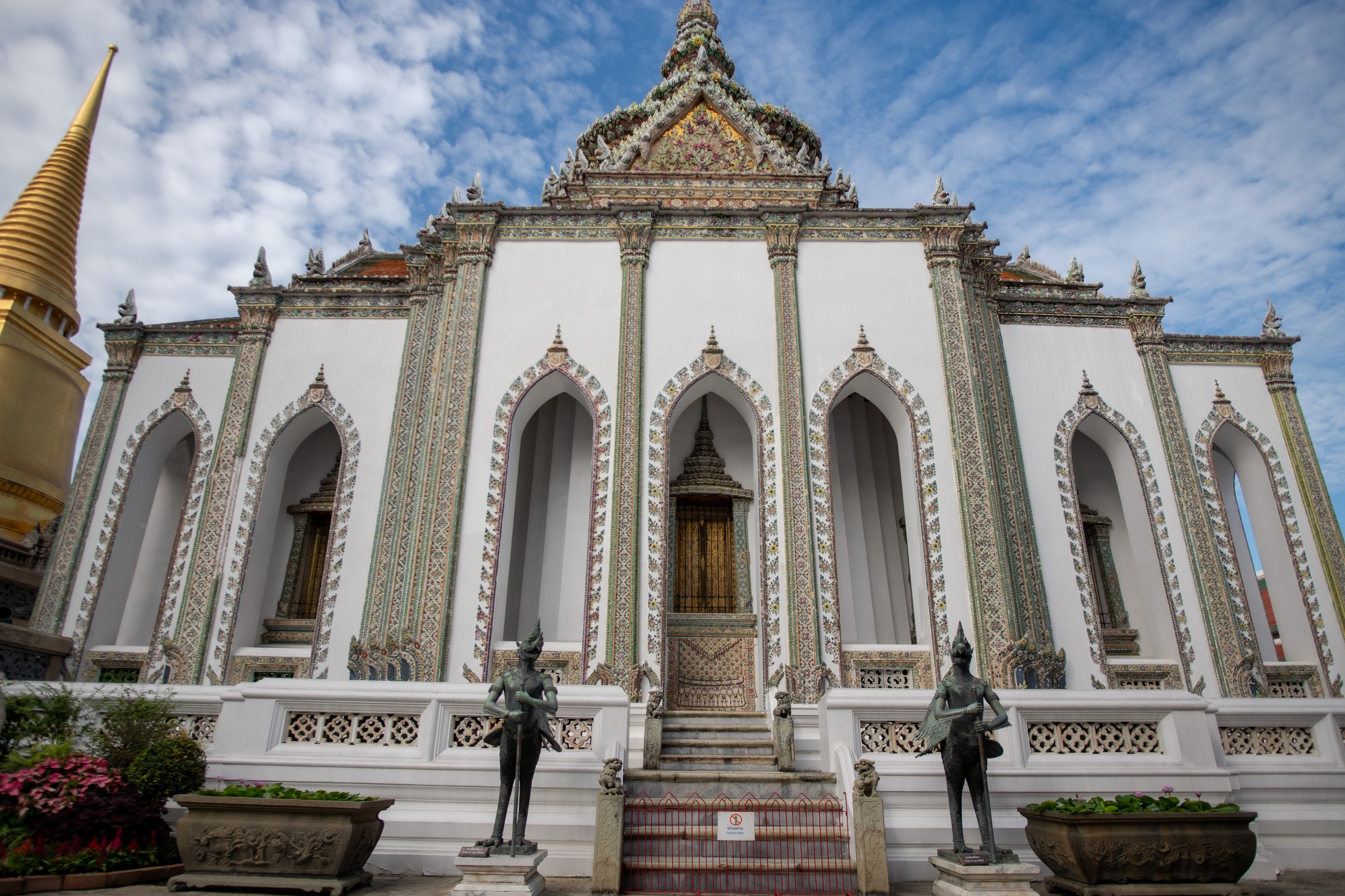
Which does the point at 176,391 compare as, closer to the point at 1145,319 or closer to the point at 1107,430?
the point at 1107,430

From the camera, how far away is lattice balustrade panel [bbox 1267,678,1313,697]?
10.7m

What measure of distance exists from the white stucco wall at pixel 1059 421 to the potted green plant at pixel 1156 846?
4.74 meters

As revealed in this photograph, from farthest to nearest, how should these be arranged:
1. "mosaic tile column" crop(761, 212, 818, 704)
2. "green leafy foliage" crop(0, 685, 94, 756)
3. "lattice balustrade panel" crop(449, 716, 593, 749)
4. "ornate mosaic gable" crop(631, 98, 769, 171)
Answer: "ornate mosaic gable" crop(631, 98, 769, 171), "mosaic tile column" crop(761, 212, 818, 704), "lattice balustrade panel" crop(449, 716, 593, 749), "green leafy foliage" crop(0, 685, 94, 756)

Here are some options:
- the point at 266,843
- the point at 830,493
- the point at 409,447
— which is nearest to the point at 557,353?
the point at 409,447

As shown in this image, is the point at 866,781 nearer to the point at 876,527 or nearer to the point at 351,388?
the point at 876,527

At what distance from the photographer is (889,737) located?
645 cm

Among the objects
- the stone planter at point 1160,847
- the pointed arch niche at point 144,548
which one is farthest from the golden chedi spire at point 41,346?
the stone planter at point 1160,847

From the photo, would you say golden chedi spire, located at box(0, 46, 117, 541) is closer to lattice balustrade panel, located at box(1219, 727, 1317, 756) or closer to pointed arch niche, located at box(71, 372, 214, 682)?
pointed arch niche, located at box(71, 372, 214, 682)

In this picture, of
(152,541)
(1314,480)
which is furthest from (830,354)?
(152,541)

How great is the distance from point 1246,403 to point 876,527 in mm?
6052

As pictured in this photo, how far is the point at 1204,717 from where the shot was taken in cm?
647

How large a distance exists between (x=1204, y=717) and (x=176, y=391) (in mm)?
13091

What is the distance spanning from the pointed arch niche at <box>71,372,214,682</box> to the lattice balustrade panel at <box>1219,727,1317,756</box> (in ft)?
38.3

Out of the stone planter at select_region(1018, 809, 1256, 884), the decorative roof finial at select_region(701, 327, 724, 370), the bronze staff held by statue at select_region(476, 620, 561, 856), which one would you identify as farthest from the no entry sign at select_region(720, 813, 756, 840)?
the decorative roof finial at select_region(701, 327, 724, 370)
